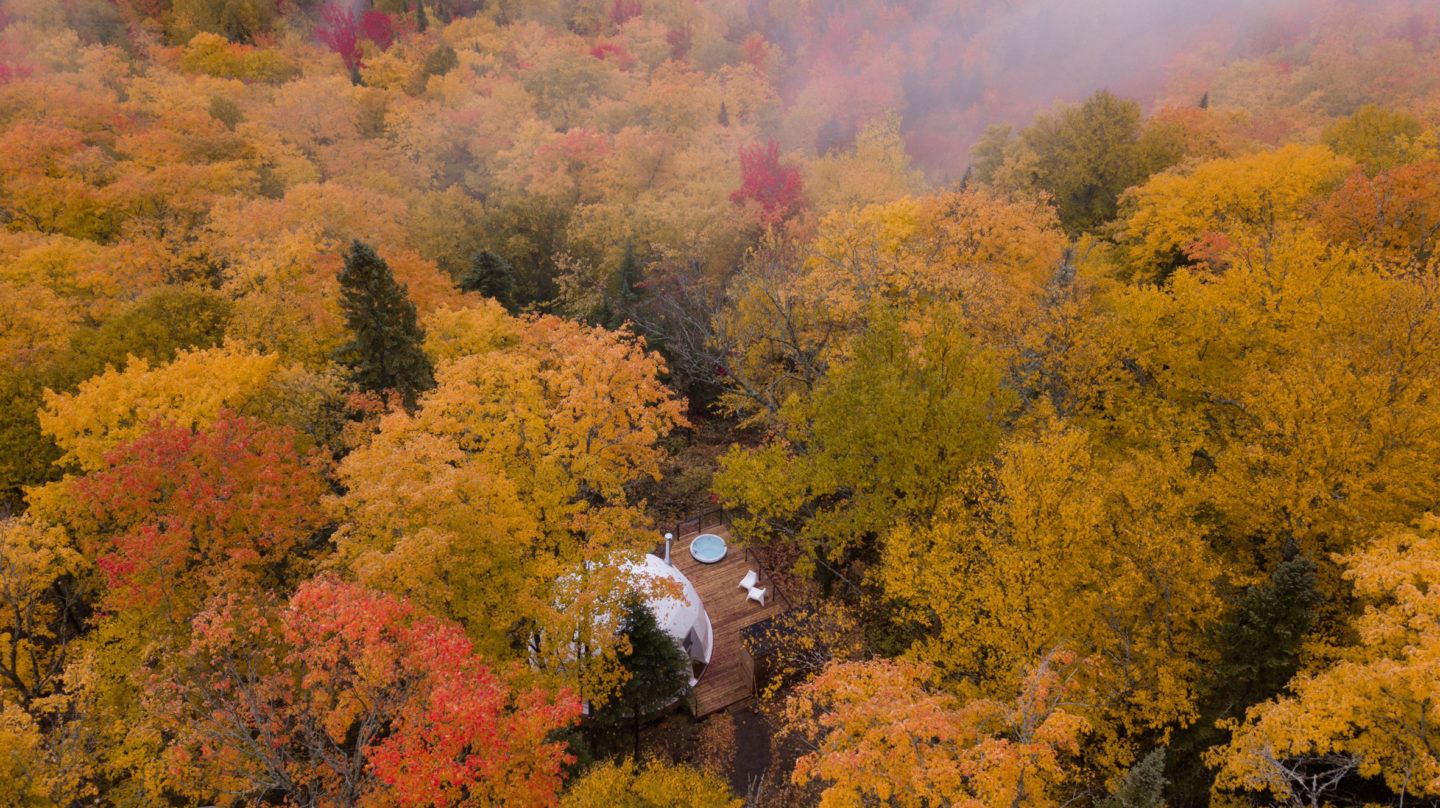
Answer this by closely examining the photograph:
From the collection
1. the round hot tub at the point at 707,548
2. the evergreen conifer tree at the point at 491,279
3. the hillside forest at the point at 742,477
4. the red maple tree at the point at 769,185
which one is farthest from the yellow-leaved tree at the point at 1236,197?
the evergreen conifer tree at the point at 491,279

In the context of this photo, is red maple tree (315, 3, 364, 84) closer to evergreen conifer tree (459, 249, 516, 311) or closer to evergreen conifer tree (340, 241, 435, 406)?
evergreen conifer tree (459, 249, 516, 311)

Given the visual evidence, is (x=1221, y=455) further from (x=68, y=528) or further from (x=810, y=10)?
(x=810, y=10)

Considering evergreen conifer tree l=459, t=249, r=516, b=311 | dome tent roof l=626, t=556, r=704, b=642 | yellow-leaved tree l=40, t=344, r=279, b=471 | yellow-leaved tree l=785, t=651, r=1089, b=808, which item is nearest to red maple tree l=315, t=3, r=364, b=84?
evergreen conifer tree l=459, t=249, r=516, b=311

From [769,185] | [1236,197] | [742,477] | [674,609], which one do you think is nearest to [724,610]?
[674,609]

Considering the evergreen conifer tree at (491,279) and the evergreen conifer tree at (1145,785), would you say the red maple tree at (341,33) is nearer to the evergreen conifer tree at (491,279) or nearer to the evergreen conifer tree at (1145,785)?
the evergreen conifer tree at (491,279)

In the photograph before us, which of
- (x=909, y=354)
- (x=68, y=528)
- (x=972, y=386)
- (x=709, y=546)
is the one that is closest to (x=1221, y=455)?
(x=972, y=386)
